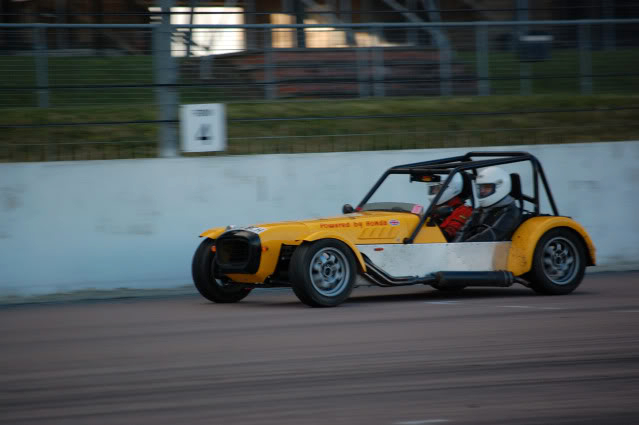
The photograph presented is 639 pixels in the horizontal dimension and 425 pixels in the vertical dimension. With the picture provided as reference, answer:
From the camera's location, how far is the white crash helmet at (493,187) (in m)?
9.69

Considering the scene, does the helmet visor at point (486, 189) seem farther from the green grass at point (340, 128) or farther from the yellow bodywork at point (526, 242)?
the green grass at point (340, 128)

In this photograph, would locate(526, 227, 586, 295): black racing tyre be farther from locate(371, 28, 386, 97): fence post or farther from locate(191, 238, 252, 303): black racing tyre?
locate(371, 28, 386, 97): fence post

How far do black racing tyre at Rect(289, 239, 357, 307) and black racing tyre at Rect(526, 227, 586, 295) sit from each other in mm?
2057

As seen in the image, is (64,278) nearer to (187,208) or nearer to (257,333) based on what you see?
(187,208)

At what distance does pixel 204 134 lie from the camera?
35.9ft

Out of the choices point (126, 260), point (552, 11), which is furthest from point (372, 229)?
point (552, 11)

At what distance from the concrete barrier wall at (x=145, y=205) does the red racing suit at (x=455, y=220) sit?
2043 mm

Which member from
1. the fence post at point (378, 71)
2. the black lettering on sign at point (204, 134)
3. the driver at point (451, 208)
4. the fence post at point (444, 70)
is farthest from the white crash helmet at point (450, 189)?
the fence post at point (444, 70)

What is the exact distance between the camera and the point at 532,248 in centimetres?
941

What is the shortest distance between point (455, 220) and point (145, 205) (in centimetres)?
349

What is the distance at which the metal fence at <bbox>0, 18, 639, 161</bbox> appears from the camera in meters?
11.0

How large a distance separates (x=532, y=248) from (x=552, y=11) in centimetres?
1228

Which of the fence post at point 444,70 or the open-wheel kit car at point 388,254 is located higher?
→ the fence post at point 444,70

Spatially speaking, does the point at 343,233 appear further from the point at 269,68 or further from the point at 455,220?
the point at 269,68
